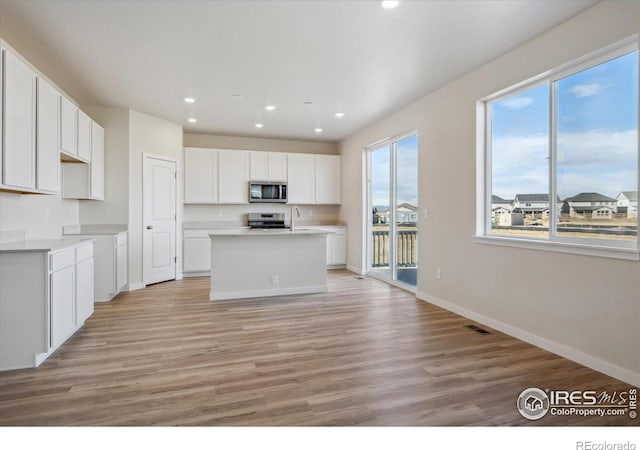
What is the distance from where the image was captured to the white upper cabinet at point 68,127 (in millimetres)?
3643

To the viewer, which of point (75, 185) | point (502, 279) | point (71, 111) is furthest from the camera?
point (75, 185)

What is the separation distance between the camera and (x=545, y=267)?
2994 mm

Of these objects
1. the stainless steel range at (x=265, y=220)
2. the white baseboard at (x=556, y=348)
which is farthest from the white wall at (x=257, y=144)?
the white baseboard at (x=556, y=348)

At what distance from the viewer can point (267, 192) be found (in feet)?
22.7

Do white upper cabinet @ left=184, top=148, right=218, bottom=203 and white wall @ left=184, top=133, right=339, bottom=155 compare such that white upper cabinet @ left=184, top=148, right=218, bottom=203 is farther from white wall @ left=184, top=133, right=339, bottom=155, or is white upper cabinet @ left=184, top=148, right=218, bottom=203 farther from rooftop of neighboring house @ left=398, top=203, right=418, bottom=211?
rooftop of neighboring house @ left=398, top=203, right=418, bottom=211

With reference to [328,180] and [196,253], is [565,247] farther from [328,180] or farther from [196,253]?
[196,253]

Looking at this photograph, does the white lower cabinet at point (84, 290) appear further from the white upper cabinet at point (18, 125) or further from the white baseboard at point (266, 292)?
the white baseboard at point (266, 292)

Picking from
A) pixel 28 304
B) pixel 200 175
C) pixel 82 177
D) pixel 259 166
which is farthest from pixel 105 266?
pixel 259 166

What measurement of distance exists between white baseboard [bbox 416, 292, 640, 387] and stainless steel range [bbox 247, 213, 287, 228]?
3879mm

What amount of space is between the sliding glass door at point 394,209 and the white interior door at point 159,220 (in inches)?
138

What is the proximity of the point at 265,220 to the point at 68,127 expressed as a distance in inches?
148

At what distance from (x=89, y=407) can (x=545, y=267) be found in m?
3.49
